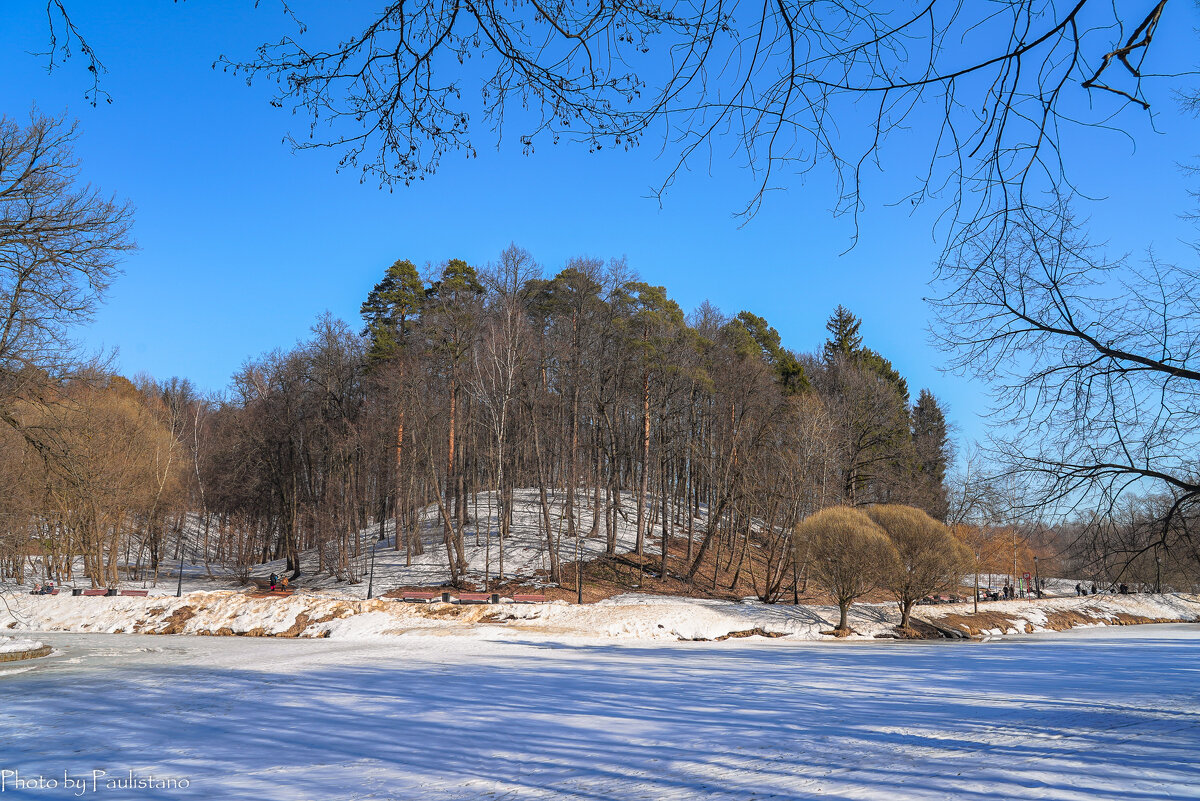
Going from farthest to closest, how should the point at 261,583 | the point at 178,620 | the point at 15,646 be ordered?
the point at 261,583 < the point at 178,620 < the point at 15,646

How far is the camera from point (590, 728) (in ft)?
28.3

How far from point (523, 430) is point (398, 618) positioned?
21879mm

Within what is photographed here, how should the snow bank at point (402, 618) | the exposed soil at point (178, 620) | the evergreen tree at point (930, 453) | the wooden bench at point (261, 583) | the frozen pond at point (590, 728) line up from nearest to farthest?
the frozen pond at point (590, 728) → the snow bank at point (402, 618) → the exposed soil at point (178, 620) → the wooden bench at point (261, 583) → the evergreen tree at point (930, 453)

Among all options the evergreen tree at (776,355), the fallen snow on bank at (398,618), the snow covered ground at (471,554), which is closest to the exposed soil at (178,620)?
the fallen snow on bank at (398,618)

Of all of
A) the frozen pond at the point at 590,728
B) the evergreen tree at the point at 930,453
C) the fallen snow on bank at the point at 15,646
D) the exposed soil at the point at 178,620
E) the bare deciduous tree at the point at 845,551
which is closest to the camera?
the frozen pond at the point at 590,728

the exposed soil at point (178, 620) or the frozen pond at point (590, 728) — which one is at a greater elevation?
the frozen pond at point (590, 728)

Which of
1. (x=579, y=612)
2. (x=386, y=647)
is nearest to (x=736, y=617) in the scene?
(x=579, y=612)

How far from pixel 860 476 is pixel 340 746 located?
33.6m

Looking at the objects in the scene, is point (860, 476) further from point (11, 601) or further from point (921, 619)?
point (11, 601)

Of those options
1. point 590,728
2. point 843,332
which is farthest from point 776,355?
point 590,728

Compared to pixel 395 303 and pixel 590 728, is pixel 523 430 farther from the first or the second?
pixel 590 728

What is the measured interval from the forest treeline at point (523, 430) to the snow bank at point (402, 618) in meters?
3.54

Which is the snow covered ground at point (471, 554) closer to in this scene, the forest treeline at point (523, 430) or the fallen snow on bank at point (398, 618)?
the forest treeline at point (523, 430)

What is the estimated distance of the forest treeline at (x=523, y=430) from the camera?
106 feet
